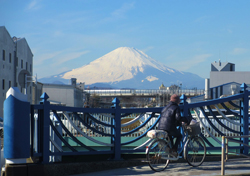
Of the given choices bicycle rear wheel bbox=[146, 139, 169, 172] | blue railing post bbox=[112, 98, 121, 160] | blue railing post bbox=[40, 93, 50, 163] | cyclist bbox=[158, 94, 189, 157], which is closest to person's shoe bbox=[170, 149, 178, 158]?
cyclist bbox=[158, 94, 189, 157]

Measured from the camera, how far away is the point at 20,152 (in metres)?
7.38

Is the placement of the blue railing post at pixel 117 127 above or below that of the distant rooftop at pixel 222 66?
below

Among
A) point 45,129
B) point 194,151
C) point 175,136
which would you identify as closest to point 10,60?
point 45,129

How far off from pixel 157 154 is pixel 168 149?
30cm

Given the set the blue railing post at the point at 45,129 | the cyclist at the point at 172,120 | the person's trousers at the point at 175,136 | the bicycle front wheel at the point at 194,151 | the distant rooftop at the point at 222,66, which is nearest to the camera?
the blue railing post at the point at 45,129

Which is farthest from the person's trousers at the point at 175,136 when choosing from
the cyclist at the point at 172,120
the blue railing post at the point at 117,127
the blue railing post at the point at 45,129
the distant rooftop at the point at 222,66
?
the distant rooftop at the point at 222,66

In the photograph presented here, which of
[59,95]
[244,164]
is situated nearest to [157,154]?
[244,164]

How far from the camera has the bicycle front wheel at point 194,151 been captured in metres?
8.74

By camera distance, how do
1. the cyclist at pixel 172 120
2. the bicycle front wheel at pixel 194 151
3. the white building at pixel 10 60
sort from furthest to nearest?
1. the white building at pixel 10 60
2. the bicycle front wheel at pixel 194 151
3. the cyclist at pixel 172 120

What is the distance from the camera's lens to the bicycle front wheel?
8740 mm

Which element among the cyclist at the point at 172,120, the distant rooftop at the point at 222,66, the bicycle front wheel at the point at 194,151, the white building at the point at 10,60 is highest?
the distant rooftop at the point at 222,66

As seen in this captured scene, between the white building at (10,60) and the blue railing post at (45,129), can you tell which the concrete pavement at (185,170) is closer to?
the blue railing post at (45,129)

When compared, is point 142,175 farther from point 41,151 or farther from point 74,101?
point 74,101

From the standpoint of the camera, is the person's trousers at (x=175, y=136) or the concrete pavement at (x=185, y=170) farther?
the person's trousers at (x=175, y=136)
